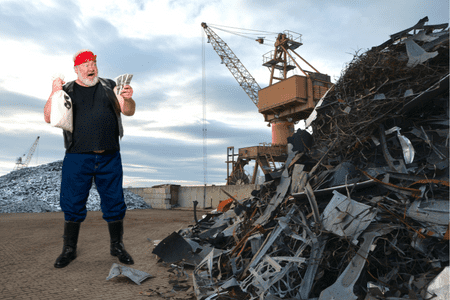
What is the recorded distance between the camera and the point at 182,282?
2.98 meters

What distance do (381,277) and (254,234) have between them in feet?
3.96

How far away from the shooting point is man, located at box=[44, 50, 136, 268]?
3328 millimetres

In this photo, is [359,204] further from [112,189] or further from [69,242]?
[69,242]

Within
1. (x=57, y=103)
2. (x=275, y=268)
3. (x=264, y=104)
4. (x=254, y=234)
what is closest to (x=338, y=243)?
(x=275, y=268)

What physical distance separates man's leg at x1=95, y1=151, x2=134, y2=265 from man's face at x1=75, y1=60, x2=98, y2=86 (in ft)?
3.06

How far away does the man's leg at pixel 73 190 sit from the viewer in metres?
3.31

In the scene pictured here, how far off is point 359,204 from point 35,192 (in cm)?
1324

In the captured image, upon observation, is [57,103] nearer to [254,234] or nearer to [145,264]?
[145,264]

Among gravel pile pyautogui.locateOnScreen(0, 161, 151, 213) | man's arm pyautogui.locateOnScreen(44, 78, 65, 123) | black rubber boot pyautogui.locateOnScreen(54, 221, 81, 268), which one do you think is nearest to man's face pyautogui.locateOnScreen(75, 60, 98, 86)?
man's arm pyautogui.locateOnScreen(44, 78, 65, 123)

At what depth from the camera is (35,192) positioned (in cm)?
1220

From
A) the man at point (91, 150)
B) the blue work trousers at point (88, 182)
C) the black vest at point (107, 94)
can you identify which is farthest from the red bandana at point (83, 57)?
the blue work trousers at point (88, 182)

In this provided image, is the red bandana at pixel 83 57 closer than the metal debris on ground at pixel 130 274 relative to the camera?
No

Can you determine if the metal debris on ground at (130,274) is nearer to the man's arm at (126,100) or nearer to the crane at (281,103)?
the man's arm at (126,100)

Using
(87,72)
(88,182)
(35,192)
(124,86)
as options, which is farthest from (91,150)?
(35,192)
